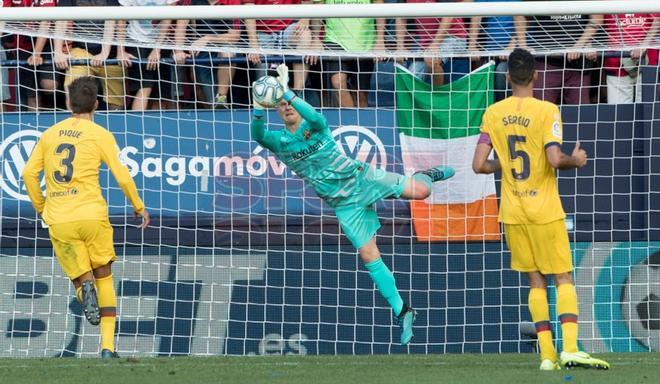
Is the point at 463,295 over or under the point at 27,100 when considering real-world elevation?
under

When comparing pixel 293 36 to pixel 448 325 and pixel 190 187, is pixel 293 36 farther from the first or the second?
pixel 448 325

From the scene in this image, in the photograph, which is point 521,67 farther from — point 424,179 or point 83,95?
point 83,95

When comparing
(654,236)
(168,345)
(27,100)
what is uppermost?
(27,100)

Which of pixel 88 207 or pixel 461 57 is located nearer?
pixel 88 207

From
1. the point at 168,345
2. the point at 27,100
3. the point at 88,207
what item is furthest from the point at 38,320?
the point at 88,207

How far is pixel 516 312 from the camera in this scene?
1101 centimetres

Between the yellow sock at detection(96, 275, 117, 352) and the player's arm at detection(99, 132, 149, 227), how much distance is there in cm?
55

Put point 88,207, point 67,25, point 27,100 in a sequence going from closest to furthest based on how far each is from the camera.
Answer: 1. point 88,207
2. point 67,25
3. point 27,100

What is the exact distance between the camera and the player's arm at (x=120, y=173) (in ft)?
27.8

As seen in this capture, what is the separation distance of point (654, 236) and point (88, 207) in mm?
4817

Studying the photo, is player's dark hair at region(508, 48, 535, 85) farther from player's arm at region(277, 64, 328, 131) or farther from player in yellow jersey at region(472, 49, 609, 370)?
player's arm at region(277, 64, 328, 131)

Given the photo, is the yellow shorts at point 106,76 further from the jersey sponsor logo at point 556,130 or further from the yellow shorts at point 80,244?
the jersey sponsor logo at point 556,130

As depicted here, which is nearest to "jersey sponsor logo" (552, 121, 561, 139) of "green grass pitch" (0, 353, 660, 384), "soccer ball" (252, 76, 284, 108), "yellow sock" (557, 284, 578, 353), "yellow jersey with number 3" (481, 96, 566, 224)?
"yellow jersey with number 3" (481, 96, 566, 224)

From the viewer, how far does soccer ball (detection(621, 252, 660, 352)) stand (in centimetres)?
1084
